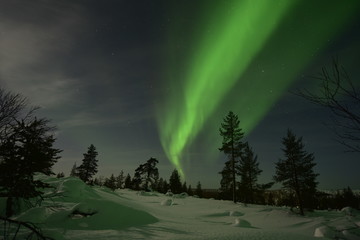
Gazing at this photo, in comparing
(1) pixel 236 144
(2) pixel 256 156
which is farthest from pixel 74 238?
(2) pixel 256 156

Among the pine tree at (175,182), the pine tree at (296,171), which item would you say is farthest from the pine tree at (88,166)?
the pine tree at (296,171)

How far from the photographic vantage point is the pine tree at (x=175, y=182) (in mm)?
66494

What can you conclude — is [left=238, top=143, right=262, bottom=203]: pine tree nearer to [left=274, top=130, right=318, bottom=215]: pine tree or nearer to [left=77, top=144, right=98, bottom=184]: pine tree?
[left=274, top=130, right=318, bottom=215]: pine tree

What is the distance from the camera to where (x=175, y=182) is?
67562 mm

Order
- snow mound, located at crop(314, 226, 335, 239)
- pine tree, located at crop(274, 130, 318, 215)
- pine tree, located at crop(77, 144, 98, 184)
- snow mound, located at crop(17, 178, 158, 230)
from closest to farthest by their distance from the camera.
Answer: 1. snow mound, located at crop(17, 178, 158, 230)
2. snow mound, located at crop(314, 226, 335, 239)
3. pine tree, located at crop(274, 130, 318, 215)
4. pine tree, located at crop(77, 144, 98, 184)

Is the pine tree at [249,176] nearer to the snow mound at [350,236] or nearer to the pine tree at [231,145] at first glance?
the pine tree at [231,145]

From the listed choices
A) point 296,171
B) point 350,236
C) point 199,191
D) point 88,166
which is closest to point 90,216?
point 350,236

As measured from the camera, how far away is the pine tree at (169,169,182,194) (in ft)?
218

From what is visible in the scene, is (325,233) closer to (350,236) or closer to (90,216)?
(350,236)

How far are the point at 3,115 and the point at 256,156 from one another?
34792mm

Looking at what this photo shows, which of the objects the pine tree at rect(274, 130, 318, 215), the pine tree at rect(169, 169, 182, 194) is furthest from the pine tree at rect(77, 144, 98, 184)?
the pine tree at rect(274, 130, 318, 215)

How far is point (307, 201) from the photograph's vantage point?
1120 inches

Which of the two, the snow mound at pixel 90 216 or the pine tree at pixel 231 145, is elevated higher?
the pine tree at pixel 231 145

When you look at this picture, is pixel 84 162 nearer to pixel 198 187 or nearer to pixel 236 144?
pixel 236 144
